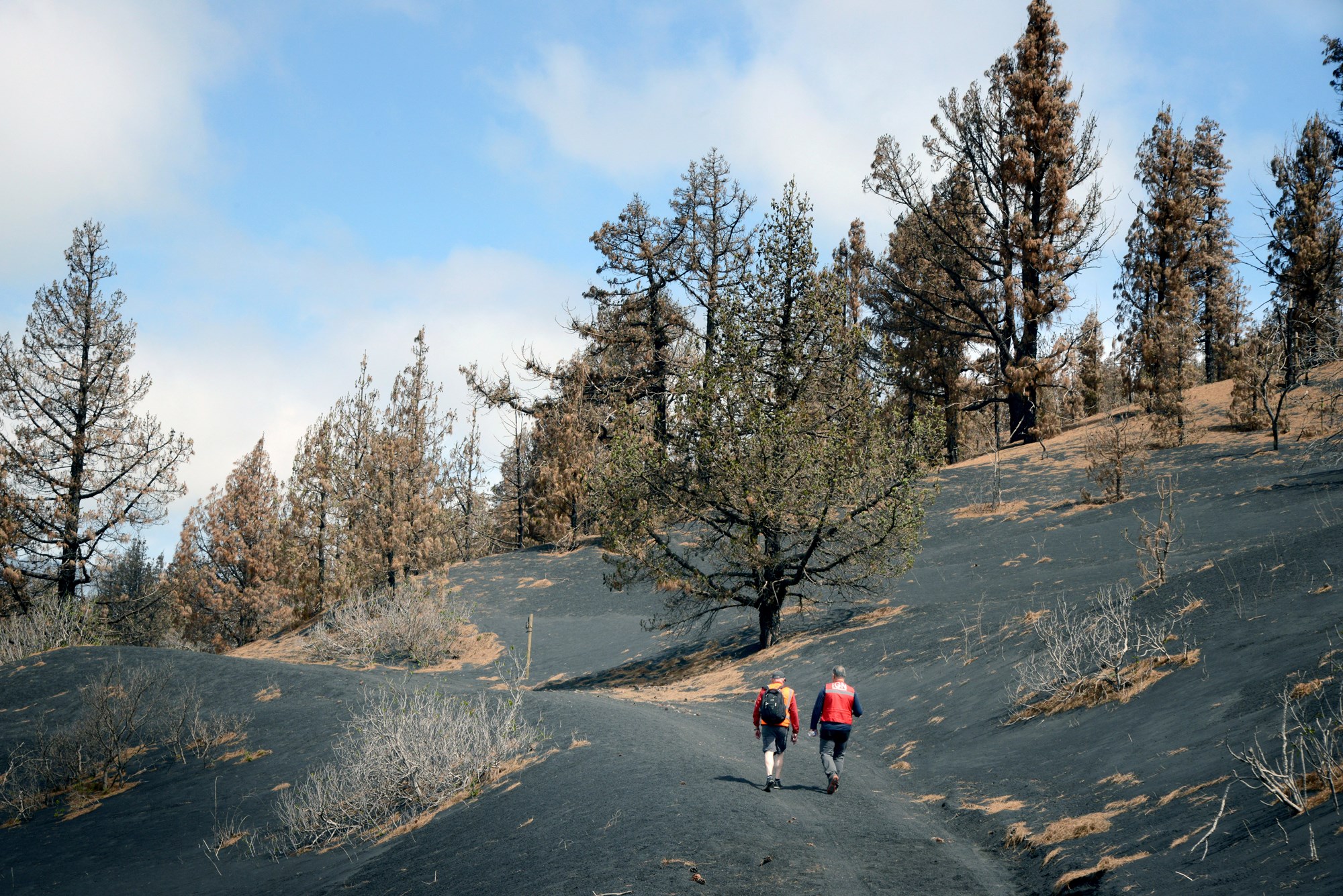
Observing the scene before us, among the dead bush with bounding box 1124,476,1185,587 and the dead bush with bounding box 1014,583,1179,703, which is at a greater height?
the dead bush with bounding box 1124,476,1185,587

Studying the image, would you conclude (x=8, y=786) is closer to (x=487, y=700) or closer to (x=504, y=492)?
(x=487, y=700)

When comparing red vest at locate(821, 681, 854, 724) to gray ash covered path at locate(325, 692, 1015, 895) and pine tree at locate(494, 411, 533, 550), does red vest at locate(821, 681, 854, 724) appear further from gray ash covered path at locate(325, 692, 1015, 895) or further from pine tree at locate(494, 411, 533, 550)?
pine tree at locate(494, 411, 533, 550)

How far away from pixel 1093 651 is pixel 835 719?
4.54 metres

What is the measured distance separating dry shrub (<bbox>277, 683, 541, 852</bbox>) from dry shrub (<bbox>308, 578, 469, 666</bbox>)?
17.0m

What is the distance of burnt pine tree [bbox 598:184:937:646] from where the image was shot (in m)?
Result: 20.7

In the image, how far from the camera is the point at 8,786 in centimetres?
1405

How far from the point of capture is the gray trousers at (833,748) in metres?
10.5

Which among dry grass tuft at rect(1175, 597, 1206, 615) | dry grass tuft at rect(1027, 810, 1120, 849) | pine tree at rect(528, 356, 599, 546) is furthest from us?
pine tree at rect(528, 356, 599, 546)

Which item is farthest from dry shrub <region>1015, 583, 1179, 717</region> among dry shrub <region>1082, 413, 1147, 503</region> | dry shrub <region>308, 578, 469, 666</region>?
dry shrub <region>308, 578, 469, 666</region>

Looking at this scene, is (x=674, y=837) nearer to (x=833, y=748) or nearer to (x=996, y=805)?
(x=833, y=748)

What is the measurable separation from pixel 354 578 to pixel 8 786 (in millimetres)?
21316

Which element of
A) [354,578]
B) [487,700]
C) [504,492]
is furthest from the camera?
[504,492]

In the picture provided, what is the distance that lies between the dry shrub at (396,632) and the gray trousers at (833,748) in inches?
807

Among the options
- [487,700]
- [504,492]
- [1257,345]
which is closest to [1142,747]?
[487,700]
